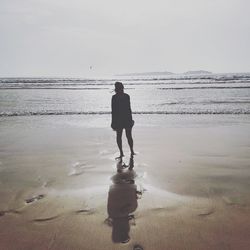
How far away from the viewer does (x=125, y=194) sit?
5.09 meters

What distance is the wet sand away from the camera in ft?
12.3

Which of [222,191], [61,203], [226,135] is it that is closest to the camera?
[61,203]

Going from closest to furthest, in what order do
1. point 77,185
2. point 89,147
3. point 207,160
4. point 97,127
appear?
point 77,185, point 207,160, point 89,147, point 97,127

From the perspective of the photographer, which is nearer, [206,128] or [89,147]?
[89,147]

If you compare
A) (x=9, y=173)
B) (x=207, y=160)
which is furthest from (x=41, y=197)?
(x=207, y=160)

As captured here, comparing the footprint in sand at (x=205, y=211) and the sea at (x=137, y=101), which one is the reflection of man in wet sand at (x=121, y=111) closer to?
the footprint in sand at (x=205, y=211)

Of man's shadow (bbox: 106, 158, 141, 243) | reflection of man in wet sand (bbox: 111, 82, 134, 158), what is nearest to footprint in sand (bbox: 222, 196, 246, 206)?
man's shadow (bbox: 106, 158, 141, 243)

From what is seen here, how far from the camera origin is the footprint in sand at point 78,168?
21.0 feet

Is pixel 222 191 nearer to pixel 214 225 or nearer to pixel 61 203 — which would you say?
pixel 214 225

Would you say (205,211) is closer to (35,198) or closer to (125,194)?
(125,194)

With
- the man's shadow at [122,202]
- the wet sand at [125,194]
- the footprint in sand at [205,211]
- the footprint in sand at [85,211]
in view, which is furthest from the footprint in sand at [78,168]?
the footprint in sand at [205,211]

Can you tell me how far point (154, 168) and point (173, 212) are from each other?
2.27 m

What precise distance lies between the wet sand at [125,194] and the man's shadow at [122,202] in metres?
0.01

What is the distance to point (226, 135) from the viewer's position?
33.9ft
